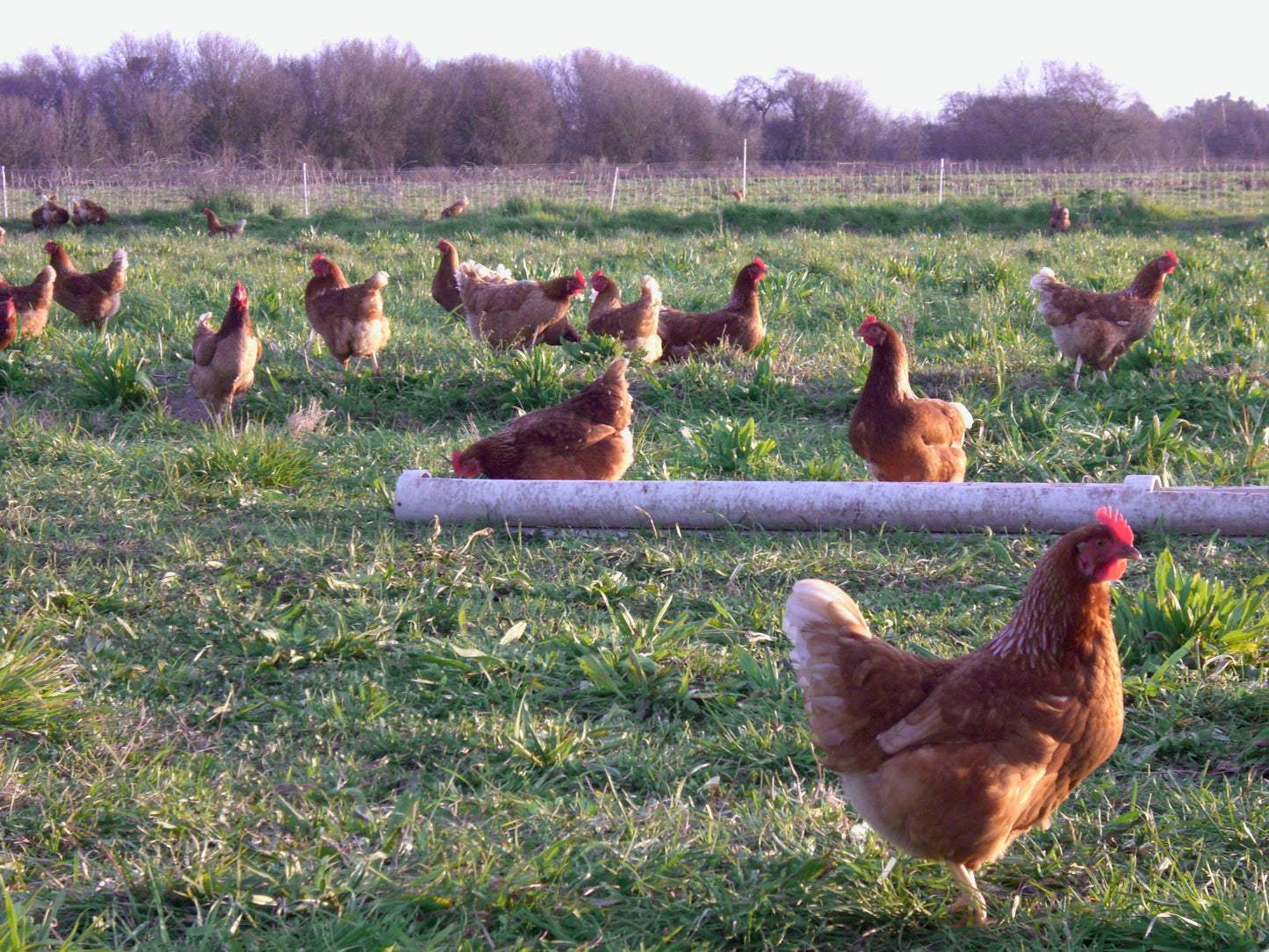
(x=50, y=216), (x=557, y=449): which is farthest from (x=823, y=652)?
(x=50, y=216)

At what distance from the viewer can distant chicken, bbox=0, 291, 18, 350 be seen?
692 centimetres

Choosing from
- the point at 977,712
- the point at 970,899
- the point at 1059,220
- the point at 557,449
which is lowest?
the point at 970,899

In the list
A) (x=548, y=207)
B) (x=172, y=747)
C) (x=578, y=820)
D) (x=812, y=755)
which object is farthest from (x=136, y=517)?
(x=548, y=207)

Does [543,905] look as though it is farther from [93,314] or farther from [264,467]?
[93,314]

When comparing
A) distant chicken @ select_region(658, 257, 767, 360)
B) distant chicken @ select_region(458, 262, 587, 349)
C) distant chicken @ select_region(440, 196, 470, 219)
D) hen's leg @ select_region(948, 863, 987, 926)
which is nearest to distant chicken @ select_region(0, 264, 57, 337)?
distant chicken @ select_region(458, 262, 587, 349)

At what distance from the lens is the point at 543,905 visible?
1.95 metres

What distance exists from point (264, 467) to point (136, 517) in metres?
0.62

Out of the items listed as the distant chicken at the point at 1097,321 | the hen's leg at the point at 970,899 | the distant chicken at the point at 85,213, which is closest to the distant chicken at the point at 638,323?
the distant chicken at the point at 1097,321

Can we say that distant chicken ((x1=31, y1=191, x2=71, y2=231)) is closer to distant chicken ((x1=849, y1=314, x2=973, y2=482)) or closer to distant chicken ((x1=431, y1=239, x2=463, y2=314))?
distant chicken ((x1=431, y1=239, x2=463, y2=314))

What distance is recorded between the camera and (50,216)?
16.9 meters

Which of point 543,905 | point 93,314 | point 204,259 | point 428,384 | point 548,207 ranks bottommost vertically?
point 543,905

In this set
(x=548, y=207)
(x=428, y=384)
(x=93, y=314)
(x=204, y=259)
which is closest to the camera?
(x=428, y=384)

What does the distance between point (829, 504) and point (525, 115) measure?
118 feet

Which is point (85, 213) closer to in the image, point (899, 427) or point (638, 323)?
point (638, 323)
